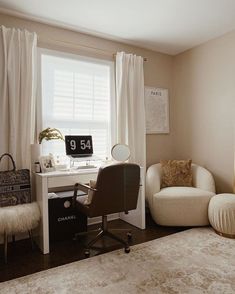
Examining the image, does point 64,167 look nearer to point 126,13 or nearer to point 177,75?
point 126,13

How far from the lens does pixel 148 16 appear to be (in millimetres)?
2793

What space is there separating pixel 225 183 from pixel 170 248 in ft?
4.56

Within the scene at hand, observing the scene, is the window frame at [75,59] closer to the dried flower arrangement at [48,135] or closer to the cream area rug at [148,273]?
the dried flower arrangement at [48,135]

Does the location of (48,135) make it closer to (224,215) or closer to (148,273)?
(148,273)

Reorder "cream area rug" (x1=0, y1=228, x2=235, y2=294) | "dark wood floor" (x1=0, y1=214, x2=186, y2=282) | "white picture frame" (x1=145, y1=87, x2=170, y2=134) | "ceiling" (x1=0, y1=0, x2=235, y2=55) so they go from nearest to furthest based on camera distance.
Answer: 1. "cream area rug" (x1=0, y1=228, x2=235, y2=294)
2. "dark wood floor" (x1=0, y1=214, x2=186, y2=282)
3. "ceiling" (x1=0, y1=0, x2=235, y2=55)
4. "white picture frame" (x1=145, y1=87, x2=170, y2=134)

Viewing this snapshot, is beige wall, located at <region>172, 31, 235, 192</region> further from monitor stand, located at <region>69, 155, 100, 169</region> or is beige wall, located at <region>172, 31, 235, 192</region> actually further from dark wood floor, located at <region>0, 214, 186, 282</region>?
monitor stand, located at <region>69, 155, 100, 169</region>

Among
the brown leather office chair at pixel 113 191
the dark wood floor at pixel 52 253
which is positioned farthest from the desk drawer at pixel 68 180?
the dark wood floor at pixel 52 253

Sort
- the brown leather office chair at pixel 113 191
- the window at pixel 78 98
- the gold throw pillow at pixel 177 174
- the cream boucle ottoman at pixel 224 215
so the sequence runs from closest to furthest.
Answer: the brown leather office chair at pixel 113 191 → the cream boucle ottoman at pixel 224 215 → the window at pixel 78 98 → the gold throw pillow at pixel 177 174

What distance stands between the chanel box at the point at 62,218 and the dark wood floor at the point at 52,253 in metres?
0.10

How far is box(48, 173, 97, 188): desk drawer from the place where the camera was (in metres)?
2.49

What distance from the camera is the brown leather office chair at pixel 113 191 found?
221 cm

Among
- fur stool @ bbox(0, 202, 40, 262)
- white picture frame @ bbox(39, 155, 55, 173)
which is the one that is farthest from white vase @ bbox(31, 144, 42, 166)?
fur stool @ bbox(0, 202, 40, 262)

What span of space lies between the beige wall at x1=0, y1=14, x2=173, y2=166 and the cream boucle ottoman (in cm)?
132

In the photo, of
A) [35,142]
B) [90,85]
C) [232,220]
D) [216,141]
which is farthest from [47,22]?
[232,220]
